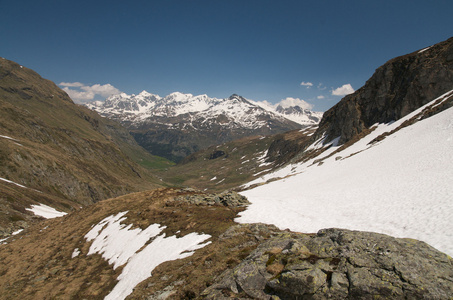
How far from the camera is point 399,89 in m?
83.8

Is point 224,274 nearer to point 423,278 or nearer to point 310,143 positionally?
point 423,278

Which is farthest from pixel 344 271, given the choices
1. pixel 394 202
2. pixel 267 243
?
pixel 394 202

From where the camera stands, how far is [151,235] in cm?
2564

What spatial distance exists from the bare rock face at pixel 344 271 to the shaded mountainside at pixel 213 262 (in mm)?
37

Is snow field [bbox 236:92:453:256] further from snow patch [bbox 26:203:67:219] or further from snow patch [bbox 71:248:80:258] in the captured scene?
snow patch [bbox 26:203:67:219]

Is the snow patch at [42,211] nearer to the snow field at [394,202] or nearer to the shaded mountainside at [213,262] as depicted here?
the shaded mountainside at [213,262]

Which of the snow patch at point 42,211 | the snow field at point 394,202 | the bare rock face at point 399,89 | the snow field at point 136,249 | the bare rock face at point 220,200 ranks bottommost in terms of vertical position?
the snow field at point 394,202

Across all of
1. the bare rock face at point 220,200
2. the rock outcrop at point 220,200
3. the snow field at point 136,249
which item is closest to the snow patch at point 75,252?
the snow field at point 136,249

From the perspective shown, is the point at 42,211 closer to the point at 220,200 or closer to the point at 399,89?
the point at 220,200

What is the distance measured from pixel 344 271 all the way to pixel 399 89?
333 feet

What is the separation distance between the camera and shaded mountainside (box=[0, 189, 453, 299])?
889cm

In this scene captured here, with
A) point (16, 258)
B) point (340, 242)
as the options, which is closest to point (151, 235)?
point (340, 242)

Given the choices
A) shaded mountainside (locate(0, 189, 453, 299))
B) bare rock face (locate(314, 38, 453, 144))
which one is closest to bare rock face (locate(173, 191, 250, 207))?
shaded mountainside (locate(0, 189, 453, 299))

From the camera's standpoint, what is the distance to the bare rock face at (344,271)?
8.20 m
